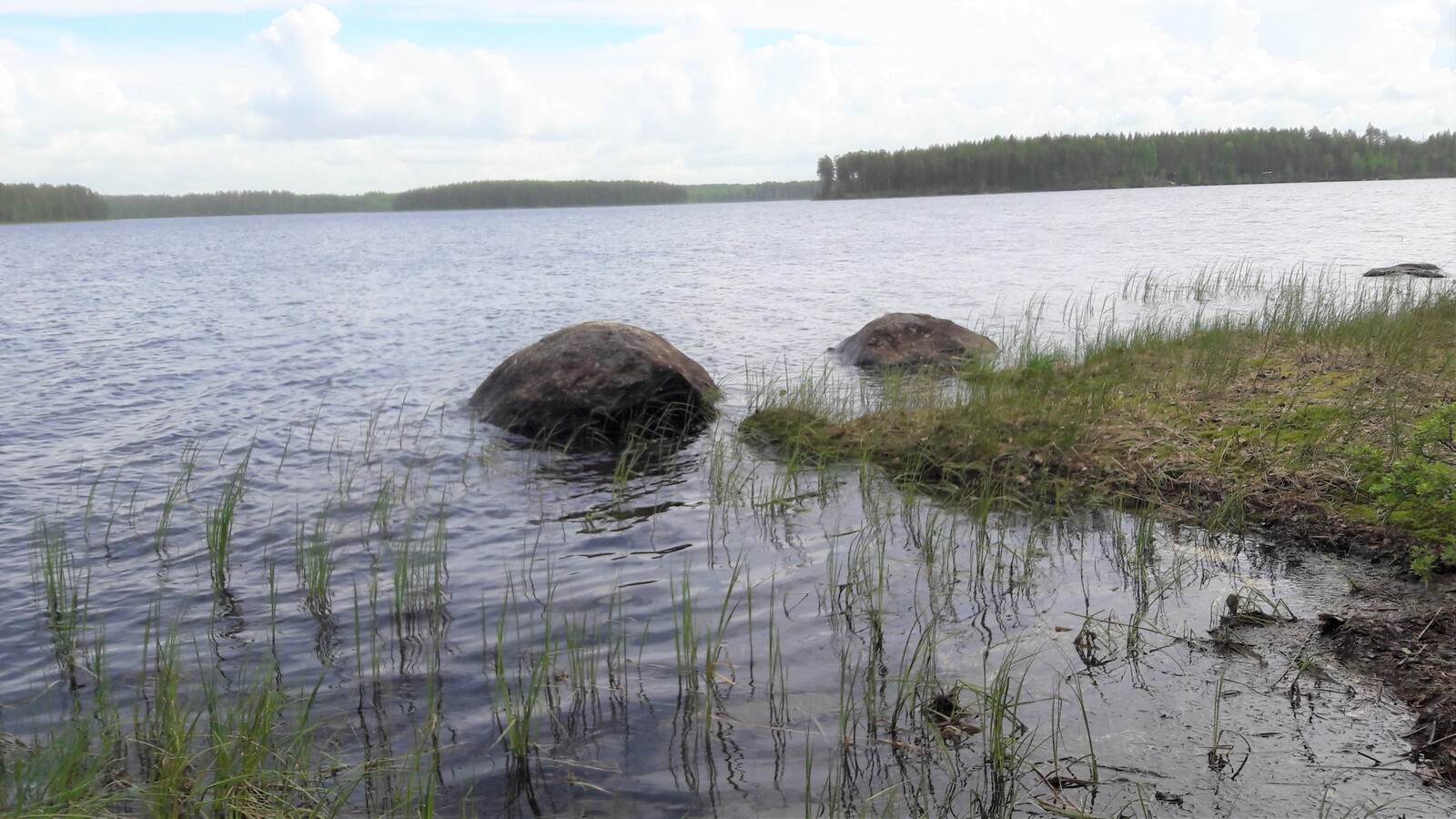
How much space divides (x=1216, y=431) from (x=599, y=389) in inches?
258

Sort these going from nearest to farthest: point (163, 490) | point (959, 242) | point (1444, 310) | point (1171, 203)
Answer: point (163, 490) → point (1444, 310) → point (959, 242) → point (1171, 203)

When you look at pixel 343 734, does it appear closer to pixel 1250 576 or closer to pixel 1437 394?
pixel 1250 576

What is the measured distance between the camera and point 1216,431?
322 inches

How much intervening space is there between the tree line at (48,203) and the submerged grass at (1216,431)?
586ft

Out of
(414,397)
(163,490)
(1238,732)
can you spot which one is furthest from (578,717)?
(414,397)

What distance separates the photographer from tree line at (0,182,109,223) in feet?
474

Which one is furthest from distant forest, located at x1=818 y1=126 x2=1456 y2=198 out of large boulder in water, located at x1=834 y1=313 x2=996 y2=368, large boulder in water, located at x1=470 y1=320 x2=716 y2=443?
large boulder in water, located at x1=470 y1=320 x2=716 y2=443

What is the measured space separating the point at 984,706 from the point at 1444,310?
12978 mm

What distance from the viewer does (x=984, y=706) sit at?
4203 millimetres

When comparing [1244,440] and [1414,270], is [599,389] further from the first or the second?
[1414,270]

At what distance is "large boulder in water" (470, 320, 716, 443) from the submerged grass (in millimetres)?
1086

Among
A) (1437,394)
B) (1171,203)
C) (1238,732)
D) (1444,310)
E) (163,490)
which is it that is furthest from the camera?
(1171,203)

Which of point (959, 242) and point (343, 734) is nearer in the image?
point (343, 734)

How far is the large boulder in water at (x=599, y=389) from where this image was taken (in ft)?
35.2
